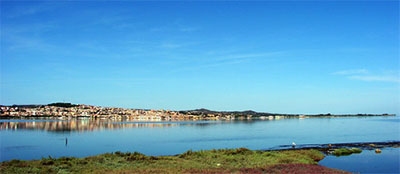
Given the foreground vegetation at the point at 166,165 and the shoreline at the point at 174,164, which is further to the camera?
the shoreline at the point at 174,164

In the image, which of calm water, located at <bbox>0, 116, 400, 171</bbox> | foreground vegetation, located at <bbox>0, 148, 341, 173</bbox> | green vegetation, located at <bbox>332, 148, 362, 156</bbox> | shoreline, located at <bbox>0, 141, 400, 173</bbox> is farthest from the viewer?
calm water, located at <bbox>0, 116, 400, 171</bbox>

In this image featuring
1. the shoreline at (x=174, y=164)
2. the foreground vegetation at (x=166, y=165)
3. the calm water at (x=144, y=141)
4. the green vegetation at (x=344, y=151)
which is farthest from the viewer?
the calm water at (x=144, y=141)

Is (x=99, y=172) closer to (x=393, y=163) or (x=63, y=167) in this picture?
(x=63, y=167)

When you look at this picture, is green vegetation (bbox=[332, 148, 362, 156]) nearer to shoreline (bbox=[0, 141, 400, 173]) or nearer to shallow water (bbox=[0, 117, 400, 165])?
shoreline (bbox=[0, 141, 400, 173])

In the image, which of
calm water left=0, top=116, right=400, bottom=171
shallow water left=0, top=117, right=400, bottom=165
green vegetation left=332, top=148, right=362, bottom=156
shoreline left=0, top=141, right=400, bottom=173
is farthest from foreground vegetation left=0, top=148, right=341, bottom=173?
shallow water left=0, top=117, right=400, bottom=165

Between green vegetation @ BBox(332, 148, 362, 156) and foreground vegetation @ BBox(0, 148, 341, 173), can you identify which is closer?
foreground vegetation @ BBox(0, 148, 341, 173)

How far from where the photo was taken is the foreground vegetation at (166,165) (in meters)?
35.2

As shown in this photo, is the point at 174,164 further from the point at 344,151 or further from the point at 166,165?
the point at 344,151

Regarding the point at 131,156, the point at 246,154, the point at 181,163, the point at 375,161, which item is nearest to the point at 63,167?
the point at 131,156

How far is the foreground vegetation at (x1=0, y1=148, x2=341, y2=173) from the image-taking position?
35188 mm

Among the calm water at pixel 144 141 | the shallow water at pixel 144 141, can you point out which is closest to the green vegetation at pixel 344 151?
the shallow water at pixel 144 141

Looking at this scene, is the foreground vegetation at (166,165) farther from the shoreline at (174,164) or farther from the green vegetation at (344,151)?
the green vegetation at (344,151)

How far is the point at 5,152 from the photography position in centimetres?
6494

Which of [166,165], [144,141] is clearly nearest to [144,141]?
[144,141]
